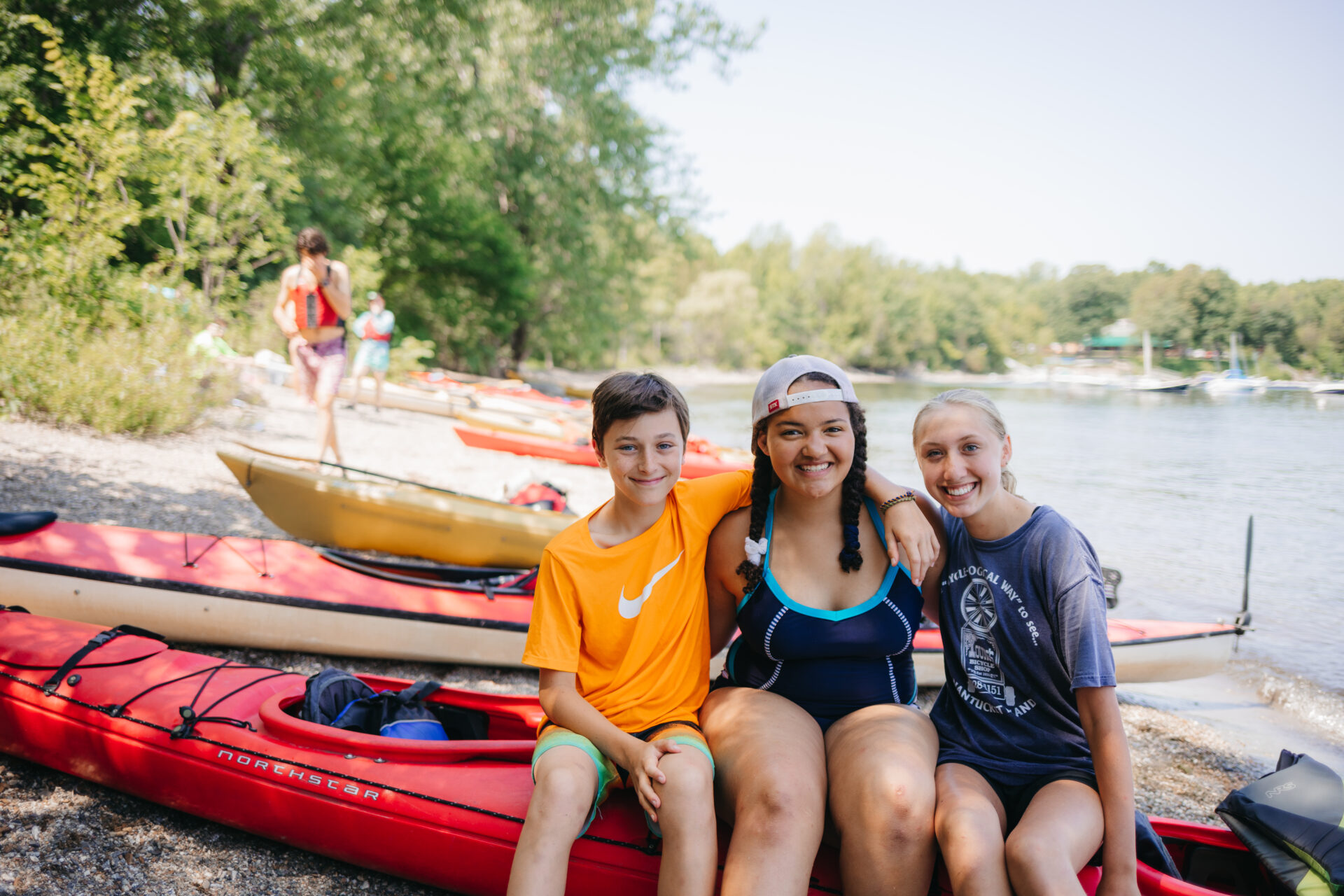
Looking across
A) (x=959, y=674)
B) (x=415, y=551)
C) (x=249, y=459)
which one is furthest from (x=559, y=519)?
(x=959, y=674)

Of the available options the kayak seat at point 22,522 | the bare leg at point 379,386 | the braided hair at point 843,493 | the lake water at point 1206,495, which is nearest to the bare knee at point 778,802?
the braided hair at point 843,493

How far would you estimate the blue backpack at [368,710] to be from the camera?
2625 millimetres

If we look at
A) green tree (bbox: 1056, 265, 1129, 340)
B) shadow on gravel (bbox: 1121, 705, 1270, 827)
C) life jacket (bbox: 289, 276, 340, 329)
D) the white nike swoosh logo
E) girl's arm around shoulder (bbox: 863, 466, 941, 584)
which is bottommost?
shadow on gravel (bbox: 1121, 705, 1270, 827)

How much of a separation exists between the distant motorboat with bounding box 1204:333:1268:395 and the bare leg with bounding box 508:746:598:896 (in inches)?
823

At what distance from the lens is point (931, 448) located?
208 centimetres

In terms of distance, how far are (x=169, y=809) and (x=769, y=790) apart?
88.2 inches

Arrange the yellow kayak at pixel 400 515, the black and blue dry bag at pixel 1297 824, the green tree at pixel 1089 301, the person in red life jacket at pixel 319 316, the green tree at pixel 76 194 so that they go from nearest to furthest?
the black and blue dry bag at pixel 1297 824 < the yellow kayak at pixel 400 515 < the person in red life jacket at pixel 319 316 < the green tree at pixel 76 194 < the green tree at pixel 1089 301

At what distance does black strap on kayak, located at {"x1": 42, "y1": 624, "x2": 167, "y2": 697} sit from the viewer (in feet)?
8.95

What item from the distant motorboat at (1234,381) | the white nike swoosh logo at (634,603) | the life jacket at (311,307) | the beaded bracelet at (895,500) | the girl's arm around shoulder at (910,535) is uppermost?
the life jacket at (311,307)

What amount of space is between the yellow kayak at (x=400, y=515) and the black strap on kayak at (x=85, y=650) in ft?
7.72

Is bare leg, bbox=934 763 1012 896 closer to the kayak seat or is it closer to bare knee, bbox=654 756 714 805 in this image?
bare knee, bbox=654 756 714 805

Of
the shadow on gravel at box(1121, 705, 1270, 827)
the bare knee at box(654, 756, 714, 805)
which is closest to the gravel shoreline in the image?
the shadow on gravel at box(1121, 705, 1270, 827)

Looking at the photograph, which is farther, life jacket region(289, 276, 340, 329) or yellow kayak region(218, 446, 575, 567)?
life jacket region(289, 276, 340, 329)

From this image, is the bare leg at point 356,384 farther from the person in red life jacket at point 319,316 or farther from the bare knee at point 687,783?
the bare knee at point 687,783
